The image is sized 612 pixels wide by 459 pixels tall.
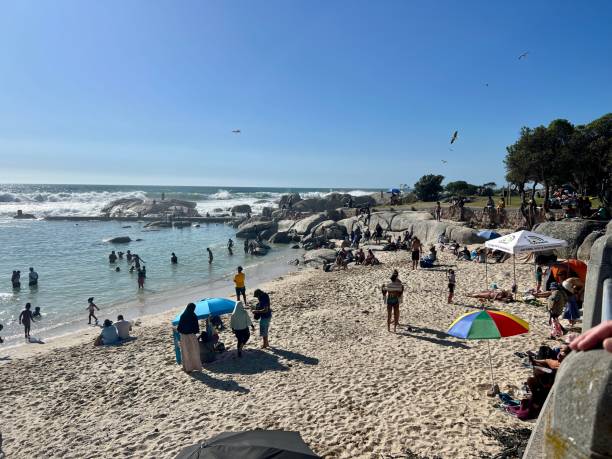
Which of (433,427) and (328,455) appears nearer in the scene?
(328,455)

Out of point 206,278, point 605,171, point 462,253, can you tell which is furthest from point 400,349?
point 605,171

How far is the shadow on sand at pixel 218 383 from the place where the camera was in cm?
866

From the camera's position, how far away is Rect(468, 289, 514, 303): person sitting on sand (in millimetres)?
13594

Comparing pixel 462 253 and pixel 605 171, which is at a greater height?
pixel 605 171

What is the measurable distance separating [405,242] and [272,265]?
932 cm

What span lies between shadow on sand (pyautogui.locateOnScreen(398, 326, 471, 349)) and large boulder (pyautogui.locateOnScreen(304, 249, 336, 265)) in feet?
51.6

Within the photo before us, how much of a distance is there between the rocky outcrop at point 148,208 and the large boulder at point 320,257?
1525 inches

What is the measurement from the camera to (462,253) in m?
22.1

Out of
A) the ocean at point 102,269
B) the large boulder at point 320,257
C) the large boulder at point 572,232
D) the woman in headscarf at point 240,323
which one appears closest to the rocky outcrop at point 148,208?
the ocean at point 102,269

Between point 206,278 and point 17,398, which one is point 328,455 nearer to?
point 17,398

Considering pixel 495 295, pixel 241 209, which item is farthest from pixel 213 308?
pixel 241 209

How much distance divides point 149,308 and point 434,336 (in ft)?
43.9

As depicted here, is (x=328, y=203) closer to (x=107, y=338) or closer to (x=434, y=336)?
(x=107, y=338)

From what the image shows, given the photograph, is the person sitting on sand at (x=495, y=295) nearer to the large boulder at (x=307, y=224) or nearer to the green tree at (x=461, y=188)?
the large boulder at (x=307, y=224)
